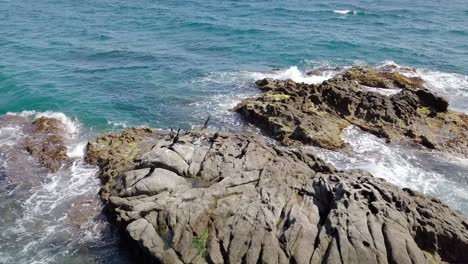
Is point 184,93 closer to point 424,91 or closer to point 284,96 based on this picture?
point 284,96

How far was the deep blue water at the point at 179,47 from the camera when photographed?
4291 centimetres

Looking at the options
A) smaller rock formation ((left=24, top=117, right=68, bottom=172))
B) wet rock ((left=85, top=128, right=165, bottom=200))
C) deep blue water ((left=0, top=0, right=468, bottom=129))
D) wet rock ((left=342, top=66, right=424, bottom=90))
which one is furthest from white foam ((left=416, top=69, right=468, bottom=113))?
smaller rock formation ((left=24, top=117, right=68, bottom=172))

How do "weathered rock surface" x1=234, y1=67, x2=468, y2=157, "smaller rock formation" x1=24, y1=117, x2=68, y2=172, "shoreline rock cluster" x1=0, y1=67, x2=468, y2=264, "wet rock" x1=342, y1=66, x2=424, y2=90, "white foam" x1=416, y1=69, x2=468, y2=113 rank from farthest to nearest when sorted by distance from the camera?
1. "wet rock" x1=342, y1=66, x2=424, y2=90
2. "white foam" x1=416, y1=69, x2=468, y2=113
3. "weathered rock surface" x1=234, y1=67, x2=468, y2=157
4. "smaller rock formation" x1=24, y1=117, x2=68, y2=172
5. "shoreline rock cluster" x1=0, y1=67, x2=468, y2=264

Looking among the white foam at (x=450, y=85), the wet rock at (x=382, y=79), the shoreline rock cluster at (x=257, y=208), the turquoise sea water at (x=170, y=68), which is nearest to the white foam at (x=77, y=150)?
the turquoise sea water at (x=170, y=68)

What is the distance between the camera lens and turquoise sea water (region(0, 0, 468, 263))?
27.1 metres

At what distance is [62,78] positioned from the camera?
156ft

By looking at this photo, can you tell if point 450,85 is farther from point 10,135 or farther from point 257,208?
point 10,135

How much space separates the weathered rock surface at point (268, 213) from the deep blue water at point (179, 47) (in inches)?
515

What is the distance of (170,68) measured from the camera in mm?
52750

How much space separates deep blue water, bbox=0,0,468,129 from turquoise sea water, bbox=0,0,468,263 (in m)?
0.21

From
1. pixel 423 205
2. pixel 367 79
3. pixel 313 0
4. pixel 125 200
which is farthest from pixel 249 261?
pixel 313 0

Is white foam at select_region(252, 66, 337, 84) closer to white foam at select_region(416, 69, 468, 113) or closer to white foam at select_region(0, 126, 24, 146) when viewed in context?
white foam at select_region(416, 69, 468, 113)

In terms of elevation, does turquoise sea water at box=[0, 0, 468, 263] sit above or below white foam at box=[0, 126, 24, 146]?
below

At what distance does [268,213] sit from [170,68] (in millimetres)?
34467
